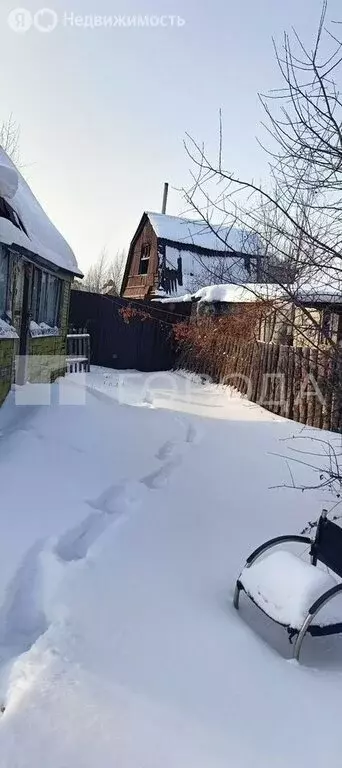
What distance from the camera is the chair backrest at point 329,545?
10.0 ft

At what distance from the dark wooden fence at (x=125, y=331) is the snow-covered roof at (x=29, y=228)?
4532 millimetres

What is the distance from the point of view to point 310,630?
2.60 m

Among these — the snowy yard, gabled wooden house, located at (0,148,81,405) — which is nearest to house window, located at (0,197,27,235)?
gabled wooden house, located at (0,148,81,405)

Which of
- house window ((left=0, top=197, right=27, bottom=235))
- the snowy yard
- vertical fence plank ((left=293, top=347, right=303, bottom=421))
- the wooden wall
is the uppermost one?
the wooden wall

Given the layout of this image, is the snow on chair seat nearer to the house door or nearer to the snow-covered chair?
the snow-covered chair

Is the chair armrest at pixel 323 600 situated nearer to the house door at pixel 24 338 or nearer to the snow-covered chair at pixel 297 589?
the snow-covered chair at pixel 297 589

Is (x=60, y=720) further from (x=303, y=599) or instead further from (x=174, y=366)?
(x=174, y=366)

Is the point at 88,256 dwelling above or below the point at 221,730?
above

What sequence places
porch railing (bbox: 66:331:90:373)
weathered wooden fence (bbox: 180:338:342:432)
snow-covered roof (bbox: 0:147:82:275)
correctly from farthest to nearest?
porch railing (bbox: 66:331:90:373), weathered wooden fence (bbox: 180:338:342:432), snow-covered roof (bbox: 0:147:82:275)

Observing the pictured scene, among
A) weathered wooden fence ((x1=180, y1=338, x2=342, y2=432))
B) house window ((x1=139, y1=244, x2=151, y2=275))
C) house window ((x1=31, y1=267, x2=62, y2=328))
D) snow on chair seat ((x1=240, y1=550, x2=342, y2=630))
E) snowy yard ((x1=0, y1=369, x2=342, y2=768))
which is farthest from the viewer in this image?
house window ((x1=139, y1=244, x2=151, y2=275))

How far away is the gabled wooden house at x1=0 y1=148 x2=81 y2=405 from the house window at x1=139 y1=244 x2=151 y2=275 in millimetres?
11417

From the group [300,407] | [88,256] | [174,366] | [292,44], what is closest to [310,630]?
[292,44]

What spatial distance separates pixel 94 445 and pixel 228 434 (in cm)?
209

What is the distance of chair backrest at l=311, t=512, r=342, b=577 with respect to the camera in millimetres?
3050
